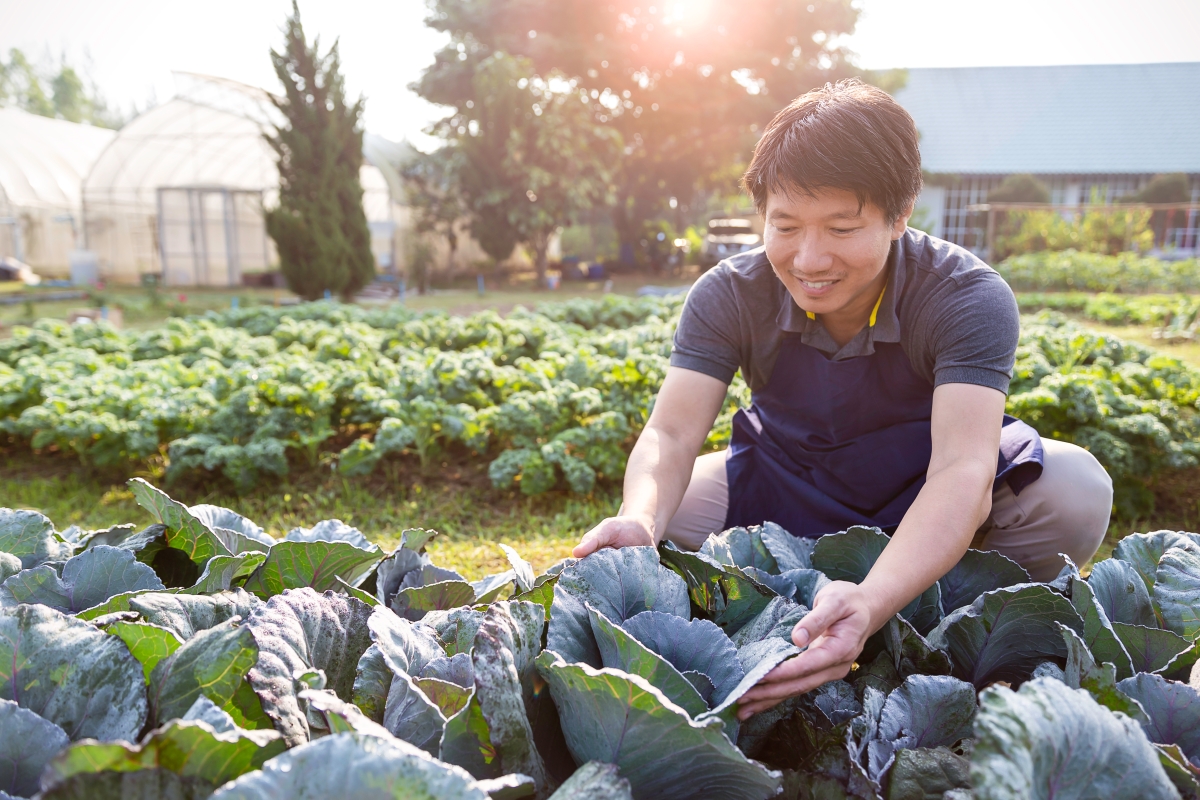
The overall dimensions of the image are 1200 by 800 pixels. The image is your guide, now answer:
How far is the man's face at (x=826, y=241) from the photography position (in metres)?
1.39

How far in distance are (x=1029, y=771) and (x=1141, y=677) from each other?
380 mm

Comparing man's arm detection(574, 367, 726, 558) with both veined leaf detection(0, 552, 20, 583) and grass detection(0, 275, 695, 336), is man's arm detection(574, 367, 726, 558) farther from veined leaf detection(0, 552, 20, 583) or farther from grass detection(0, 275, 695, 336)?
grass detection(0, 275, 695, 336)

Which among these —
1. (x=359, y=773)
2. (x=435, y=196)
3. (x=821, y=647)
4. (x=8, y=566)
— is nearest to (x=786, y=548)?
(x=821, y=647)

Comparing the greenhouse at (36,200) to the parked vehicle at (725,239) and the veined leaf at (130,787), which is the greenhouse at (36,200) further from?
the veined leaf at (130,787)

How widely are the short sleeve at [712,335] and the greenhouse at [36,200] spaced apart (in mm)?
19013

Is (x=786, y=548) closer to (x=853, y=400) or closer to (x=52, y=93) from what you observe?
(x=853, y=400)

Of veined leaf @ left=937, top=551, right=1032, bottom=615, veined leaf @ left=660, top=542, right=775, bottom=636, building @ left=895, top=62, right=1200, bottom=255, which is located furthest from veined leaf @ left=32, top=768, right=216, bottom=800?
building @ left=895, top=62, right=1200, bottom=255

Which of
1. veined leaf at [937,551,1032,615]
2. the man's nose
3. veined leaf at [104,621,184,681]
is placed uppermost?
the man's nose

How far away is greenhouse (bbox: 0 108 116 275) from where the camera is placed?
1697 cm

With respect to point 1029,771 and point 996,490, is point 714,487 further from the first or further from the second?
point 1029,771

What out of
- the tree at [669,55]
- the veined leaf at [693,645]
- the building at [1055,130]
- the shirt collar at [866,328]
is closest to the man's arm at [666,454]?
the shirt collar at [866,328]

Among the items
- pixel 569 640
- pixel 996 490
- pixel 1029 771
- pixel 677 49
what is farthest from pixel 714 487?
pixel 677 49

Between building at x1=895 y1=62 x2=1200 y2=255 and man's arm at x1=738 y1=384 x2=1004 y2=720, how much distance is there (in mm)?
23791

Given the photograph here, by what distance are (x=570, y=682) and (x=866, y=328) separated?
3.85 feet
